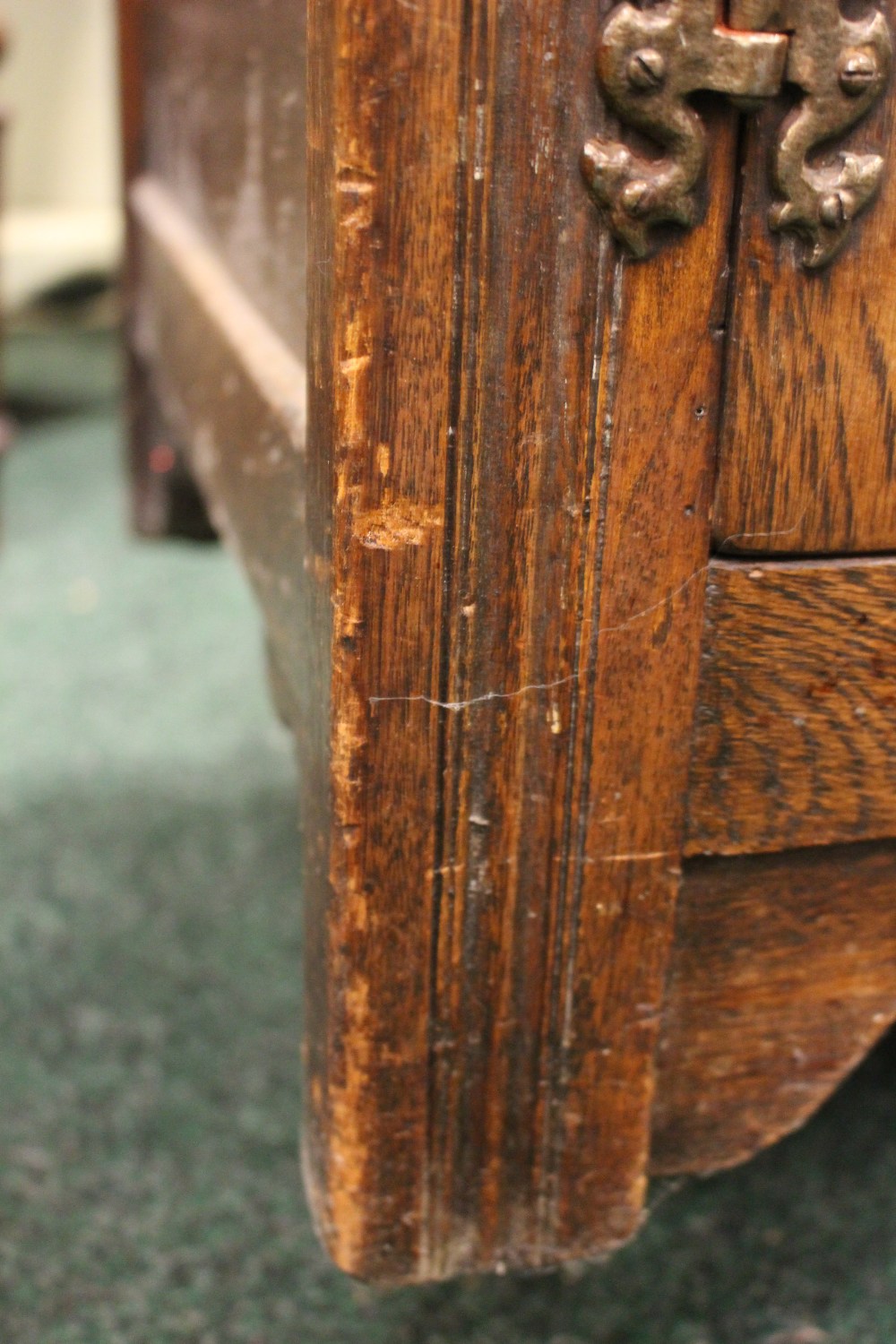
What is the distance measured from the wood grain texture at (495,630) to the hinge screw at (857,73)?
4 centimetres

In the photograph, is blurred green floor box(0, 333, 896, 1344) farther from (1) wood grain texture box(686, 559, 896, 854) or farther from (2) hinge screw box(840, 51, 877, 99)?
(2) hinge screw box(840, 51, 877, 99)

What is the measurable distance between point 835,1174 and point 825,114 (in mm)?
704

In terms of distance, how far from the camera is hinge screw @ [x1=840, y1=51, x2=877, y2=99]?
0.43 metres

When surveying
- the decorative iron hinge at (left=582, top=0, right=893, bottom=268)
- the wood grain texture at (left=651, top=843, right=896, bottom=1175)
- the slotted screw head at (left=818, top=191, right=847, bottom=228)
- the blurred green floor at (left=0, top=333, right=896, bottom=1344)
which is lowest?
the blurred green floor at (left=0, top=333, right=896, bottom=1344)

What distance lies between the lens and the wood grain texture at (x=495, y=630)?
425 mm

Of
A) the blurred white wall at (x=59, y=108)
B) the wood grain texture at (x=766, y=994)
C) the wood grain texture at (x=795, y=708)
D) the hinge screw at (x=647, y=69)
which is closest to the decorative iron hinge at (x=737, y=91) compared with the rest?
the hinge screw at (x=647, y=69)

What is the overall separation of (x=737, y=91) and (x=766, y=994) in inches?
13.2

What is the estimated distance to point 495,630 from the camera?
0.48m

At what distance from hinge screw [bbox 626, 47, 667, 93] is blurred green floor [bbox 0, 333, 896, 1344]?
2.10 ft

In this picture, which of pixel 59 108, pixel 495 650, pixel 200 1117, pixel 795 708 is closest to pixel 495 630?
pixel 495 650

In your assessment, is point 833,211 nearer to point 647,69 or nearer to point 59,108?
point 647,69

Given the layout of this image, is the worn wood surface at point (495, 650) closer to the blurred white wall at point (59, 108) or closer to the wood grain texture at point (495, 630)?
the wood grain texture at point (495, 630)

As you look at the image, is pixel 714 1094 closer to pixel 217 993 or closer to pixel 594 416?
pixel 594 416

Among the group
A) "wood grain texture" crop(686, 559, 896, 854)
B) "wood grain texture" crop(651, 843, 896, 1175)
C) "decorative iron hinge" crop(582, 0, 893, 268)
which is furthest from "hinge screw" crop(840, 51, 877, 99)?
"wood grain texture" crop(651, 843, 896, 1175)
